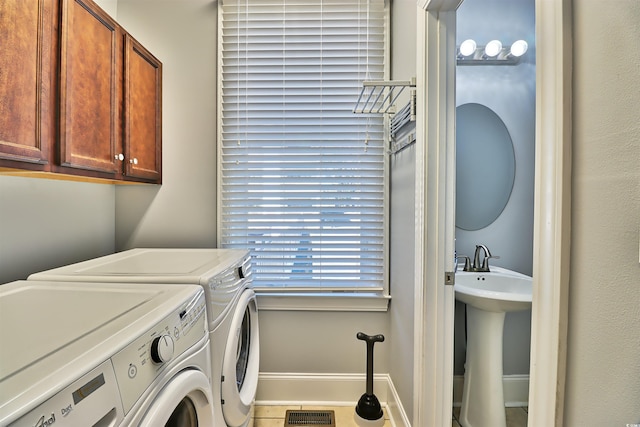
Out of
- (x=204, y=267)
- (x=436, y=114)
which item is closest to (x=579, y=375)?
(x=436, y=114)

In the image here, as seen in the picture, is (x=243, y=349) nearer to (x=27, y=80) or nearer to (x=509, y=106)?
(x=27, y=80)

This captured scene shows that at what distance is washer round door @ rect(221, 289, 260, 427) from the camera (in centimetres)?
115

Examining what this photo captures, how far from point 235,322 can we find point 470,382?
1.28 m

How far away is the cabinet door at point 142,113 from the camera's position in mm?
1595

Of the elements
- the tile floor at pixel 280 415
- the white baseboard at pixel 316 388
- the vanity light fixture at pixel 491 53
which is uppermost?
the vanity light fixture at pixel 491 53

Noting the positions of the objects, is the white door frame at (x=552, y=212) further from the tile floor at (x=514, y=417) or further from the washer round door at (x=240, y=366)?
the tile floor at (x=514, y=417)

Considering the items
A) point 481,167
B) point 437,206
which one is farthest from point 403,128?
point 481,167

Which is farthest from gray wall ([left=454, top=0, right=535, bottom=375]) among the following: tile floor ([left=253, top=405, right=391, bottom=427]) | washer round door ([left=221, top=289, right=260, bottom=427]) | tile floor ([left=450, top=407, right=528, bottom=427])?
washer round door ([left=221, top=289, right=260, bottom=427])

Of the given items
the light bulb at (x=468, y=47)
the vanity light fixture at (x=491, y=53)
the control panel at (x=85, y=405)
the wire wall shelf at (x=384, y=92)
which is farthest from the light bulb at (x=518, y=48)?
the control panel at (x=85, y=405)

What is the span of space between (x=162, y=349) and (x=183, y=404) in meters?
0.30

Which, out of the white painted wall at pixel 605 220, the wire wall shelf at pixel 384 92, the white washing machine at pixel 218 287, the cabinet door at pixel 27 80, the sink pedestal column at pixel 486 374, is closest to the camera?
the white painted wall at pixel 605 220

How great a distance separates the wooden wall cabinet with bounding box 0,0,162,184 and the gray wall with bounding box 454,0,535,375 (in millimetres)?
1873

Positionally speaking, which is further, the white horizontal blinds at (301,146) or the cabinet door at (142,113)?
the white horizontal blinds at (301,146)

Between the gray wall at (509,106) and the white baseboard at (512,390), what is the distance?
0.13 feet
